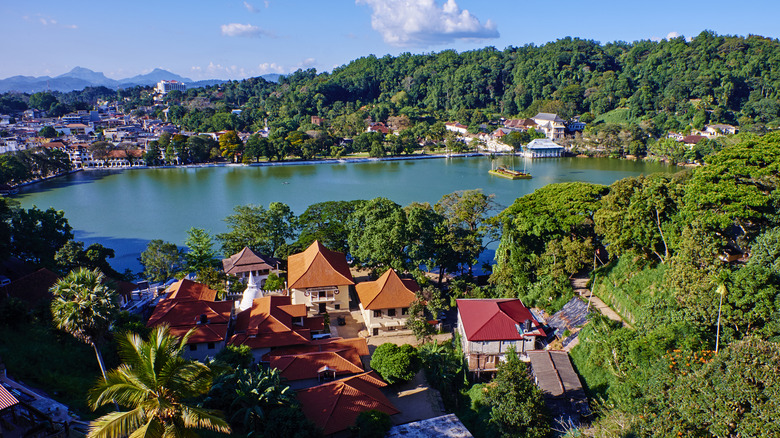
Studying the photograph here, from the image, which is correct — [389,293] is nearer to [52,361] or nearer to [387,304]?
[387,304]

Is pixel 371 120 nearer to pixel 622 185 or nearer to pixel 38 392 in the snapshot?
pixel 622 185

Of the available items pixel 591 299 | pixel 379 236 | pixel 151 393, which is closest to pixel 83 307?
pixel 151 393

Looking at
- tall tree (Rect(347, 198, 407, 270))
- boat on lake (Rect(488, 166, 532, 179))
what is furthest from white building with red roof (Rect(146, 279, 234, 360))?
boat on lake (Rect(488, 166, 532, 179))

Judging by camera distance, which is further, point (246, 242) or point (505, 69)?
point (505, 69)

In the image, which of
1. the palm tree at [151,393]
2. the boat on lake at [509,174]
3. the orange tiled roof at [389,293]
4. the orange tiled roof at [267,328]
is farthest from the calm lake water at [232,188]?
the palm tree at [151,393]

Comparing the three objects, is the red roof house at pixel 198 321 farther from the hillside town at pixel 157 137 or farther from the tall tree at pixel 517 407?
the hillside town at pixel 157 137

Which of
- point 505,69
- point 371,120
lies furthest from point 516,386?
point 505,69

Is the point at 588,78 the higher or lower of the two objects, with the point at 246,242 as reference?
higher
